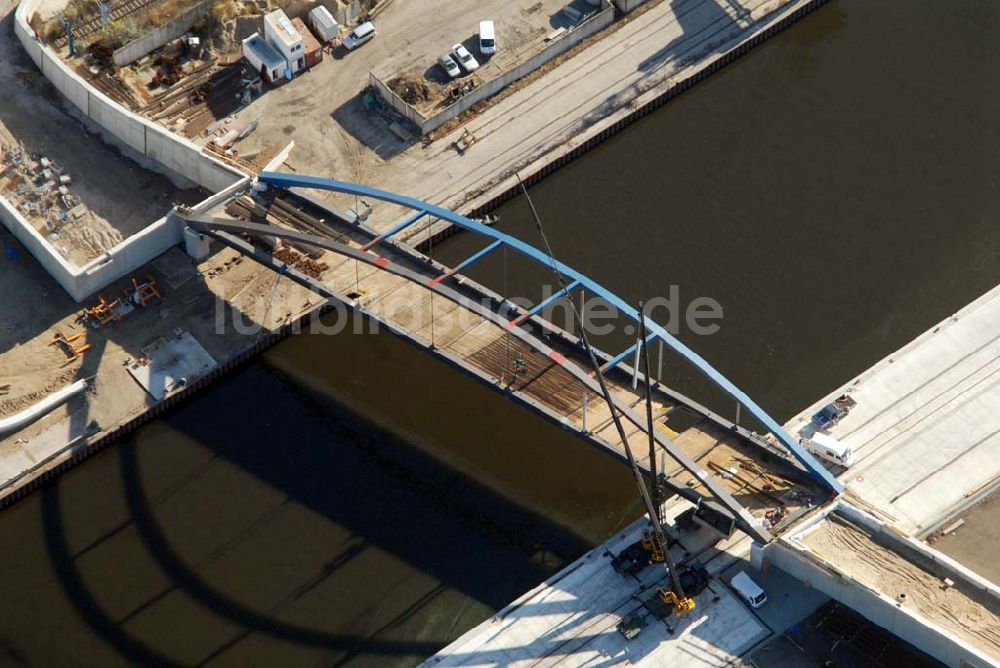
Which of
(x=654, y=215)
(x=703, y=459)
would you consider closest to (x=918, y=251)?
(x=654, y=215)

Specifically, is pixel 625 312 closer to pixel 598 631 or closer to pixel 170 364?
pixel 598 631

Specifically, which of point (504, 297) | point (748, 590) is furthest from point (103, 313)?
point (748, 590)

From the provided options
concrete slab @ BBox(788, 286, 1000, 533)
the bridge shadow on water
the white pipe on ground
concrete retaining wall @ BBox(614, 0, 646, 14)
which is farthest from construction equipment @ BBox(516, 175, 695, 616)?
concrete retaining wall @ BBox(614, 0, 646, 14)

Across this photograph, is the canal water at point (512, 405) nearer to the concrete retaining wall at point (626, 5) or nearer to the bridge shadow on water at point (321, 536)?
the bridge shadow on water at point (321, 536)

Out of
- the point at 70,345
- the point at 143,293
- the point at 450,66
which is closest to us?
the point at 70,345

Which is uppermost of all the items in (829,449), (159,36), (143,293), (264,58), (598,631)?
(159,36)

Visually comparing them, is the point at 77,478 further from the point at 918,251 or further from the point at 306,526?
the point at 918,251

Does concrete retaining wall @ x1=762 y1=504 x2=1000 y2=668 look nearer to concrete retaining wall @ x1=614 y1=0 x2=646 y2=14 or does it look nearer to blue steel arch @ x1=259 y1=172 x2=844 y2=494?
blue steel arch @ x1=259 y1=172 x2=844 y2=494
